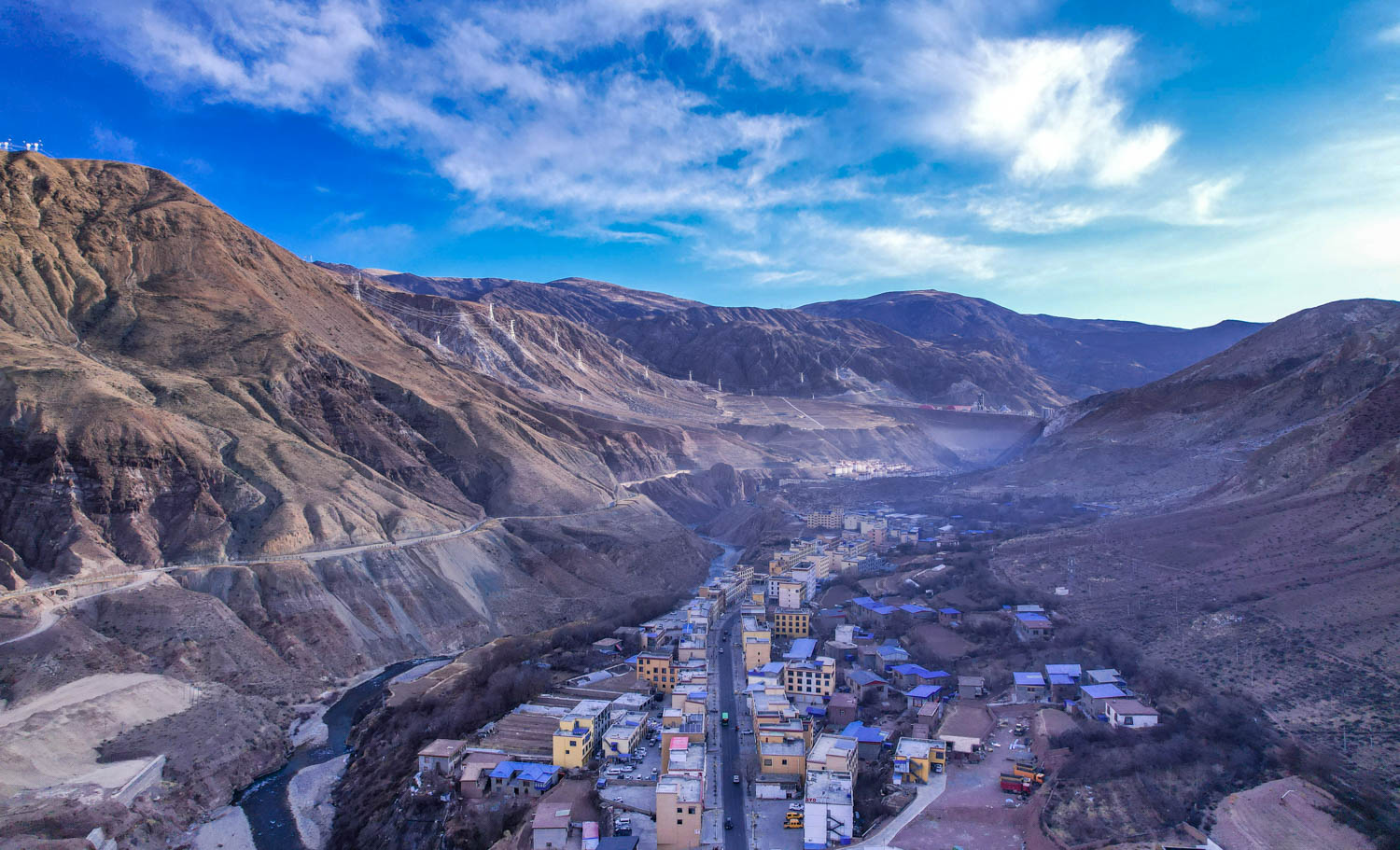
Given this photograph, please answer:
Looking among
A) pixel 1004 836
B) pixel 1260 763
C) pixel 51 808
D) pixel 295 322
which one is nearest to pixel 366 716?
pixel 51 808

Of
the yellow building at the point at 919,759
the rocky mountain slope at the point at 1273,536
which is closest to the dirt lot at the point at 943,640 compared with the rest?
the rocky mountain slope at the point at 1273,536

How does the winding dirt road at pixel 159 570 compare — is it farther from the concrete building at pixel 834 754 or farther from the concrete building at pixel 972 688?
the concrete building at pixel 972 688

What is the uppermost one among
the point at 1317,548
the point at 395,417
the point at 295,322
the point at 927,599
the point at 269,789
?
the point at 295,322

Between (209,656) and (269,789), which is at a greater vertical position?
(209,656)

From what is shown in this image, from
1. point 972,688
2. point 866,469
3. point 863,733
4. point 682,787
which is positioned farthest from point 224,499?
point 866,469

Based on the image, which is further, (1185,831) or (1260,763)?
(1260,763)

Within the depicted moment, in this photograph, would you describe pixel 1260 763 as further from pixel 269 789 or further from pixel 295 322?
pixel 295 322

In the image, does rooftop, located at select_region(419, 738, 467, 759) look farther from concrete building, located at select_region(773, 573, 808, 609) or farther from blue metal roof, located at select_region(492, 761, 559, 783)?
concrete building, located at select_region(773, 573, 808, 609)

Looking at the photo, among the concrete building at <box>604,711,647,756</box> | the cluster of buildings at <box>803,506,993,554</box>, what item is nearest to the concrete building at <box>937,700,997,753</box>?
the concrete building at <box>604,711,647,756</box>
